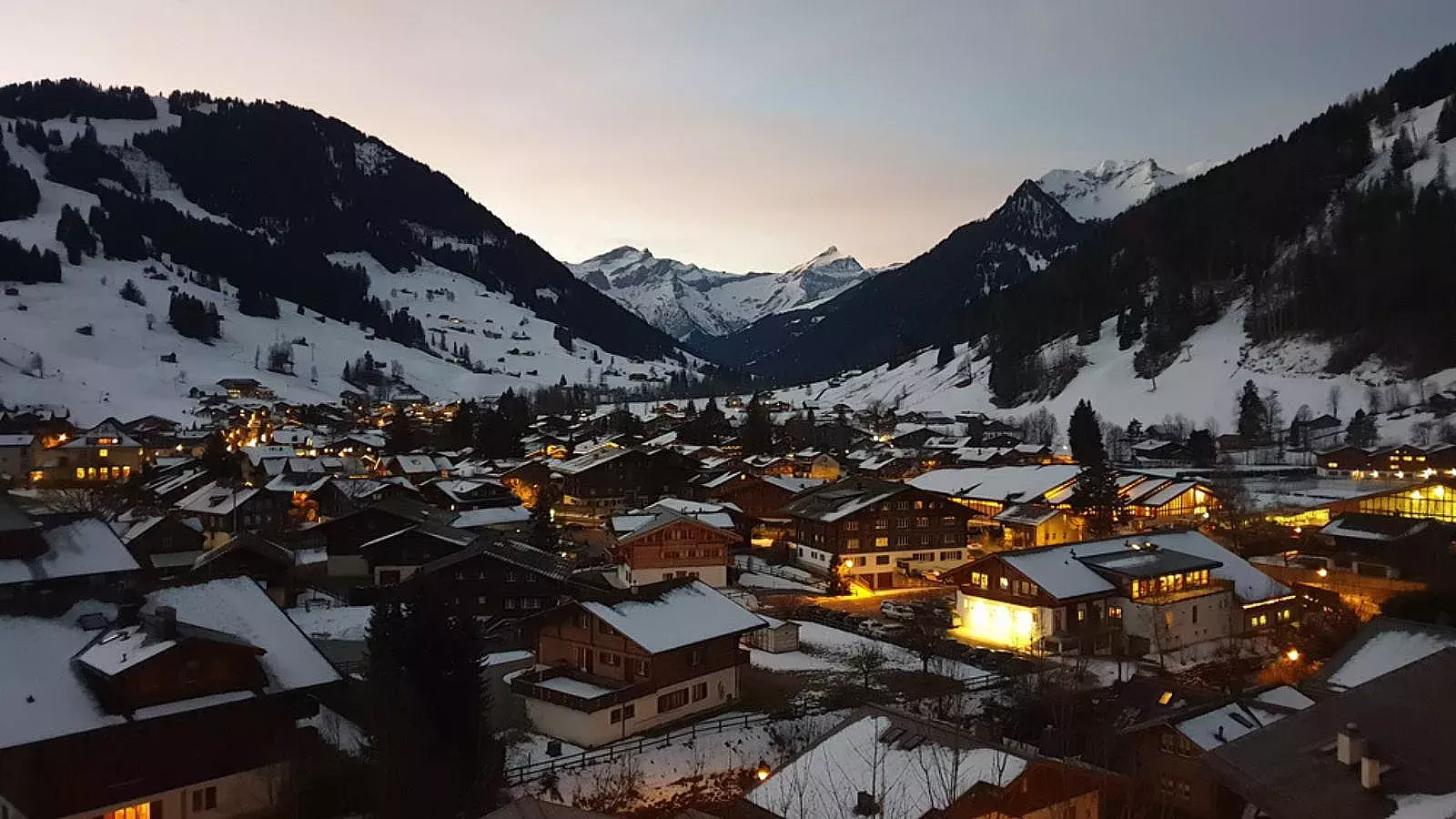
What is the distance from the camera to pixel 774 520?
2090 inches

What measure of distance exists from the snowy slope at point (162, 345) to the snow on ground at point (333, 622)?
257 feet

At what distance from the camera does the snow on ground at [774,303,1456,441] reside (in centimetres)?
8538

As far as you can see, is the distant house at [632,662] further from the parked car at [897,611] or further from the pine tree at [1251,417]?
the pine tree at [1251,417]

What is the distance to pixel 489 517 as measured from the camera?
49625 millimetres

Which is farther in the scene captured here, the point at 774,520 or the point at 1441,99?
the point at 1441,99

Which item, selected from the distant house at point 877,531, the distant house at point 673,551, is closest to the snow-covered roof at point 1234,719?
the distant house at point 673,551

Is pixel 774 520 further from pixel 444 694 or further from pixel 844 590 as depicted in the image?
pixel 444 694

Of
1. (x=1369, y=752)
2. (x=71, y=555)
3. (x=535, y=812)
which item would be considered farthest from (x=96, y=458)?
(x=1369, y=752)

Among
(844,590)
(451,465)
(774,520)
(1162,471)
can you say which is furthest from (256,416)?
(1162,471)

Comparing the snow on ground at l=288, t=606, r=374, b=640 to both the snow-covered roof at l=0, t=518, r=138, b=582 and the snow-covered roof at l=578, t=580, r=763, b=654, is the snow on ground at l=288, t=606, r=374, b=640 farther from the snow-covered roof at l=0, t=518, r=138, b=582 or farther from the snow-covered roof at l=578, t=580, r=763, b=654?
the snow-covered roof at l=578, t=580, r=763, b=654

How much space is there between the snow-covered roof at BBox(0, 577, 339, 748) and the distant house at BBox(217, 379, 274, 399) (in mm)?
108451

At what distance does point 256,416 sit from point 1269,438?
342 feet

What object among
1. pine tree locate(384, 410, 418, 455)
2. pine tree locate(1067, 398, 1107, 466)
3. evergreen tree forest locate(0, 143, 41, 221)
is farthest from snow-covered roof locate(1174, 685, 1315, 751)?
evergreen tree forest locate(0, 143, 41, 221)

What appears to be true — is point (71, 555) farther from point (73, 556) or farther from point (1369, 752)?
point (1369, 752)
